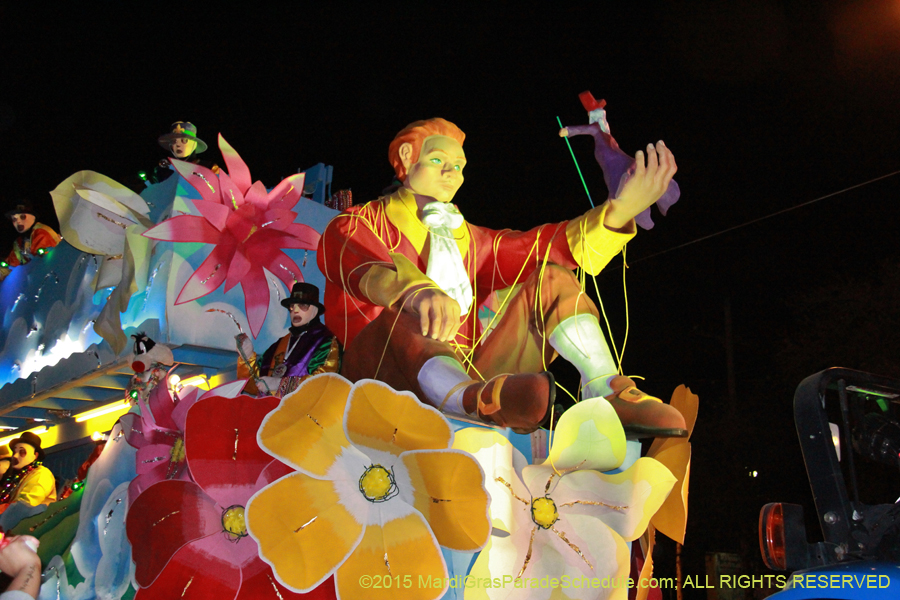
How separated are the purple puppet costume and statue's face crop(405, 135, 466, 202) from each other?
1.84 feet

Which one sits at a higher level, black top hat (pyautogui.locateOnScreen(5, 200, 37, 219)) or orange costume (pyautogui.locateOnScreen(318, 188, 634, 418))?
black top hat (pyautogui.locateOnScreen(5, 200, 37, 219))

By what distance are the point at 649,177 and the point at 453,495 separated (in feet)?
4.43

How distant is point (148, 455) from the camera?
3236 mm

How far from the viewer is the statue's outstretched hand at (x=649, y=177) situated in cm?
292

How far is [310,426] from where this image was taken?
253 cm

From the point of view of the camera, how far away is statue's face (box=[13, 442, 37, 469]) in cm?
525

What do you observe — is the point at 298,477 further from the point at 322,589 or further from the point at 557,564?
the point at 557,564

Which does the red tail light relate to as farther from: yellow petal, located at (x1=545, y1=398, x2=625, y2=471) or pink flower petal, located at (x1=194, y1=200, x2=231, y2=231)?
pink flower petal, located at (x1=194, y1=200, x2=231, y2=231)

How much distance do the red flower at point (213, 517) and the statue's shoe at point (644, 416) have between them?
1115 millimetres

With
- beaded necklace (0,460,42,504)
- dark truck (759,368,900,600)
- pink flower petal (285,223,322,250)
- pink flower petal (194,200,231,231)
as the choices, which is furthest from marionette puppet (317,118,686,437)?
beaded necklace (0,460,42,504)

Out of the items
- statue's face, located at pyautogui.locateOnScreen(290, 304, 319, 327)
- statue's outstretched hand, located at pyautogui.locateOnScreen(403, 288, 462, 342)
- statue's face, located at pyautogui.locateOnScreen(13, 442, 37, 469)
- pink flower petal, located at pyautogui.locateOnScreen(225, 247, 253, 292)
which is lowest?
statue's face, located at pyautogui.locateOnScreen(13, 442, 37, 469)

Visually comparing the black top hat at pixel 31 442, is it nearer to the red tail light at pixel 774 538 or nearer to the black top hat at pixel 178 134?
the black top hat at pixel 178 134

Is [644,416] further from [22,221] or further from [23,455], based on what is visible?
[22,221]

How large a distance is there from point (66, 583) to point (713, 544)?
33.5 ft
